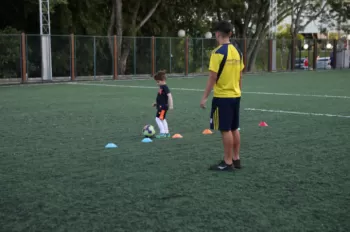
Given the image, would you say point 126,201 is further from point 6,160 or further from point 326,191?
point 6,160

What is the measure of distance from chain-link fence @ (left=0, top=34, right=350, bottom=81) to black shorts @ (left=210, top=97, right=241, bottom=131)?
2032 centimetres

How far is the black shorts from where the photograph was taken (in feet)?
20.5

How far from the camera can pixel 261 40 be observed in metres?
39.8

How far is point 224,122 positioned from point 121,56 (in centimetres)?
2531

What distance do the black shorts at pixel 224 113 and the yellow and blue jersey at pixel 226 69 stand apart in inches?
2.4

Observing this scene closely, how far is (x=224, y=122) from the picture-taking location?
20.5ft

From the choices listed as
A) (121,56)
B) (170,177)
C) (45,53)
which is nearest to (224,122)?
(170,177)

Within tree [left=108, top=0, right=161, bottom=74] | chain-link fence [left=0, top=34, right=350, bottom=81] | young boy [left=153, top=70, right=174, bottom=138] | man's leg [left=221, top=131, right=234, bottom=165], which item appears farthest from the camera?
tree [left=108, top=0, right=161, bottom=74]

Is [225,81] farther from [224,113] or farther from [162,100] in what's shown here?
[162,100]

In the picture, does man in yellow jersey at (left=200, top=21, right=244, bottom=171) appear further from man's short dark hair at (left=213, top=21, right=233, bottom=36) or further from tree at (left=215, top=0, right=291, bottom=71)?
tree at (left=215, top=0, right=291, bottom=71)

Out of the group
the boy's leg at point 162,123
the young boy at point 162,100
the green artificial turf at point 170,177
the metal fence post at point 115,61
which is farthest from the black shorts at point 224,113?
the metal fence post at point 115,61

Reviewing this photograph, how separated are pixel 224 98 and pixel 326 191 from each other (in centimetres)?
160

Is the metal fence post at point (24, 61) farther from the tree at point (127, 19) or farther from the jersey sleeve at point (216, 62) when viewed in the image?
the jersey sleeve at point (216, 62)

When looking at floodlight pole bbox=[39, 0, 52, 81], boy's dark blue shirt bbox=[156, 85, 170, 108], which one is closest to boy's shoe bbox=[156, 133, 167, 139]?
boy's dark blue shirt bbox=[156, 85, 170, 108]
